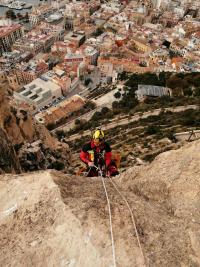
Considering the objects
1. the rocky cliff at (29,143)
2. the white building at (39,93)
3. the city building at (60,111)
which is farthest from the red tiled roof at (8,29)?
the rocky cliff at (29,143)

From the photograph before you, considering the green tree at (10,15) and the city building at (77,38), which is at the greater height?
the green tree at (10,15)

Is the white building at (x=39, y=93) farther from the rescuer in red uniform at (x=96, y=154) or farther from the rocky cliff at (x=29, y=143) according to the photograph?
the rescuer in red uniform at (x=96, y=154)

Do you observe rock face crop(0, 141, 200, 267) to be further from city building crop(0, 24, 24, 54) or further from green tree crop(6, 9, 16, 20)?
green tree crop(6, 9, 16, 20)

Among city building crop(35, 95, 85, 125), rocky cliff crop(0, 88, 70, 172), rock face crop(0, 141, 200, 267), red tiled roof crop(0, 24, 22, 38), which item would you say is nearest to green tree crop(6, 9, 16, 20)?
red tiled roof crop(0, 24, 22, 38)

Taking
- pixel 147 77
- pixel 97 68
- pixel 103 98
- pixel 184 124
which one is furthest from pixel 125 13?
pixel 184 124

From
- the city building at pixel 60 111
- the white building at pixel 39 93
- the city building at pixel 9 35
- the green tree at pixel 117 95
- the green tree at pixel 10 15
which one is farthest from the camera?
the green tree at pixel 10 15

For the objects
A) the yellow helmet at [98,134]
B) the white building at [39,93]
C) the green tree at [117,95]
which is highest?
the yellow helmet at [98,134]
